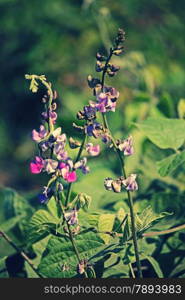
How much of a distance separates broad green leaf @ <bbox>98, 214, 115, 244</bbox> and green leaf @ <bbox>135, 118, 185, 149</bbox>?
374mm

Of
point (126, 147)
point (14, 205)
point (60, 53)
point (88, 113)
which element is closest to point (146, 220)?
point (126, 147)

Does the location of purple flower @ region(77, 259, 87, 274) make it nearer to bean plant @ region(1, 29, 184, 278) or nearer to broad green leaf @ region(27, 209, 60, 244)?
bean plant @ region(1, 29, 184, 278)

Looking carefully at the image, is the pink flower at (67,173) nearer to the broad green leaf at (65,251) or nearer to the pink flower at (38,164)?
the pink flower at (38,164)

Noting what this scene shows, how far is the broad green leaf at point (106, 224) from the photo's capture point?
1.37 metres

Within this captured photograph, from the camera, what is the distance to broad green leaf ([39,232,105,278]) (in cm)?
140

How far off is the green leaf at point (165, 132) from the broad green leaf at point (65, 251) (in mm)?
417

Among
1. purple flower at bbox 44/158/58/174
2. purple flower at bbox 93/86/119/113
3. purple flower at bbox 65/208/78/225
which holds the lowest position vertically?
purple flower at bbox 65/208/78/225

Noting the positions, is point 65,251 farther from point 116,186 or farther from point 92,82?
point 92,82

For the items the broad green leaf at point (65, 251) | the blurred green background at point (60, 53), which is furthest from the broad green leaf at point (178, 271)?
the blurred green background at point (60, 53)

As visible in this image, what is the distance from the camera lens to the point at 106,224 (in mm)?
1380

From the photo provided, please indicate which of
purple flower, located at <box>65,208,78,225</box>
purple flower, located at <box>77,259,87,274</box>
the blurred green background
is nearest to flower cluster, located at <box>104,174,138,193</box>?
purple flower, located at <box>65,208,78,225</box>

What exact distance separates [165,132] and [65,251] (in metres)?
0.52

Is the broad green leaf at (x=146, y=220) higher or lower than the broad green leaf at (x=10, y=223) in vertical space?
lower

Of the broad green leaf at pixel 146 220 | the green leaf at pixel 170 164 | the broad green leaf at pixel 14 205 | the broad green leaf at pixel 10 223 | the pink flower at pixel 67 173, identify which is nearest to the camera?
the pink flower at pixel 67 173
